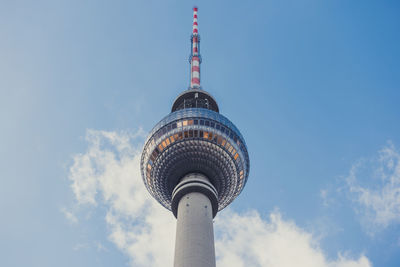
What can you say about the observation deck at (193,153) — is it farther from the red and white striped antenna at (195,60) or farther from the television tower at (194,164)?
the red and white striped antenna at (195,60)

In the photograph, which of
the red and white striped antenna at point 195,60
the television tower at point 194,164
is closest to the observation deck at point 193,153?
the television tower at point 194,164

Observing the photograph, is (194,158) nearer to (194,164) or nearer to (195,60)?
Result: (194,164)

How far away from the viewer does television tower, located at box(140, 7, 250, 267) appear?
178ft

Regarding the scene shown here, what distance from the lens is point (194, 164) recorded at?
2253 inches

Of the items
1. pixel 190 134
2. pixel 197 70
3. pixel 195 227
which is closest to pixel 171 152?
pixel 190 134

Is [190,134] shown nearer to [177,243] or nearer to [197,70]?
[177,243]

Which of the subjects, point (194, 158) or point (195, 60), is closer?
point (194, 158)

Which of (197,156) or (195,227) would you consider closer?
(195,227)

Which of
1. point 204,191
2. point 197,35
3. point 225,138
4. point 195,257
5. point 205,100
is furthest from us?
point 197,35

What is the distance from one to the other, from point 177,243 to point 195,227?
301cm

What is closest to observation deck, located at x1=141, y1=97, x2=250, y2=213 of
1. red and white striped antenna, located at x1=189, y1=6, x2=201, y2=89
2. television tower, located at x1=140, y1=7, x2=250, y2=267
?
television tower, located at x1=140, y1=7, x2=250, y2=267

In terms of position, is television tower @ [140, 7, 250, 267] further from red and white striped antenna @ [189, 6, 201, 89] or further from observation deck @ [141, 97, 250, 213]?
red and white striped antenna @ [189, 6, 201, 89]

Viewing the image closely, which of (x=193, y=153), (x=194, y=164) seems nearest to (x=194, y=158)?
(x=193, y=153)

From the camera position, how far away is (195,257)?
46.3 m
